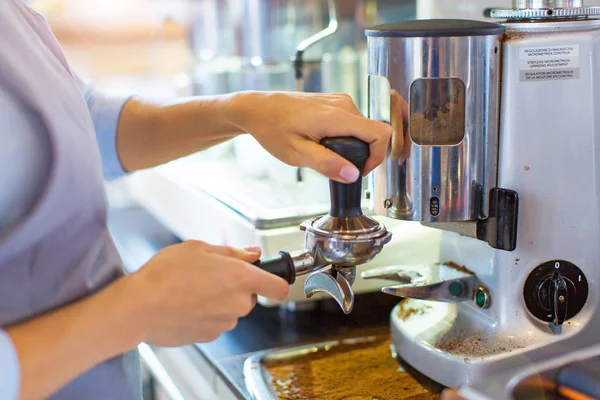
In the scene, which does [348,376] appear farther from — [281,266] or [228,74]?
[228,74]

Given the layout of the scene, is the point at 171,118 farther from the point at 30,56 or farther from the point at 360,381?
the point at 360,381

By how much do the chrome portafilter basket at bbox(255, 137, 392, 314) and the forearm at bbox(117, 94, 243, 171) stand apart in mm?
171

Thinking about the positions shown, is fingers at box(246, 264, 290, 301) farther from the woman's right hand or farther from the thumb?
the thumb

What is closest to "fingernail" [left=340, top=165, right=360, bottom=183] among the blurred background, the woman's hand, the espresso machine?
the woman's hand

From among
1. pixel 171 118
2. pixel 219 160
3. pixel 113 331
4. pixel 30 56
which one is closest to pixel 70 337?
pixel 113 331

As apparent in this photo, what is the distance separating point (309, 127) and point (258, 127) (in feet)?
0.24

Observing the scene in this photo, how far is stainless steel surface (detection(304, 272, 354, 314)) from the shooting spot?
60cm

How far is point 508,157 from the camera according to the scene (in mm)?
676

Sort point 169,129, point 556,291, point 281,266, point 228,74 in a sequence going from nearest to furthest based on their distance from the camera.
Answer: point 281,266, point 556,291, point 169,129, point 228,74

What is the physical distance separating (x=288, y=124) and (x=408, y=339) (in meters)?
0.28

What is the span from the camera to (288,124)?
639 millimetres

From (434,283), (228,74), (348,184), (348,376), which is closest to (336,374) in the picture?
(348,376)

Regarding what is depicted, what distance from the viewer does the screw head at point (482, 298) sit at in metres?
0.72

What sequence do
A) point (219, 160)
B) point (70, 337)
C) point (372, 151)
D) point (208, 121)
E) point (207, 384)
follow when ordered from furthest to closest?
point (219, 160) < point (207, 384) < point (208, 121) < point (372, 151) < point (70, 337)
